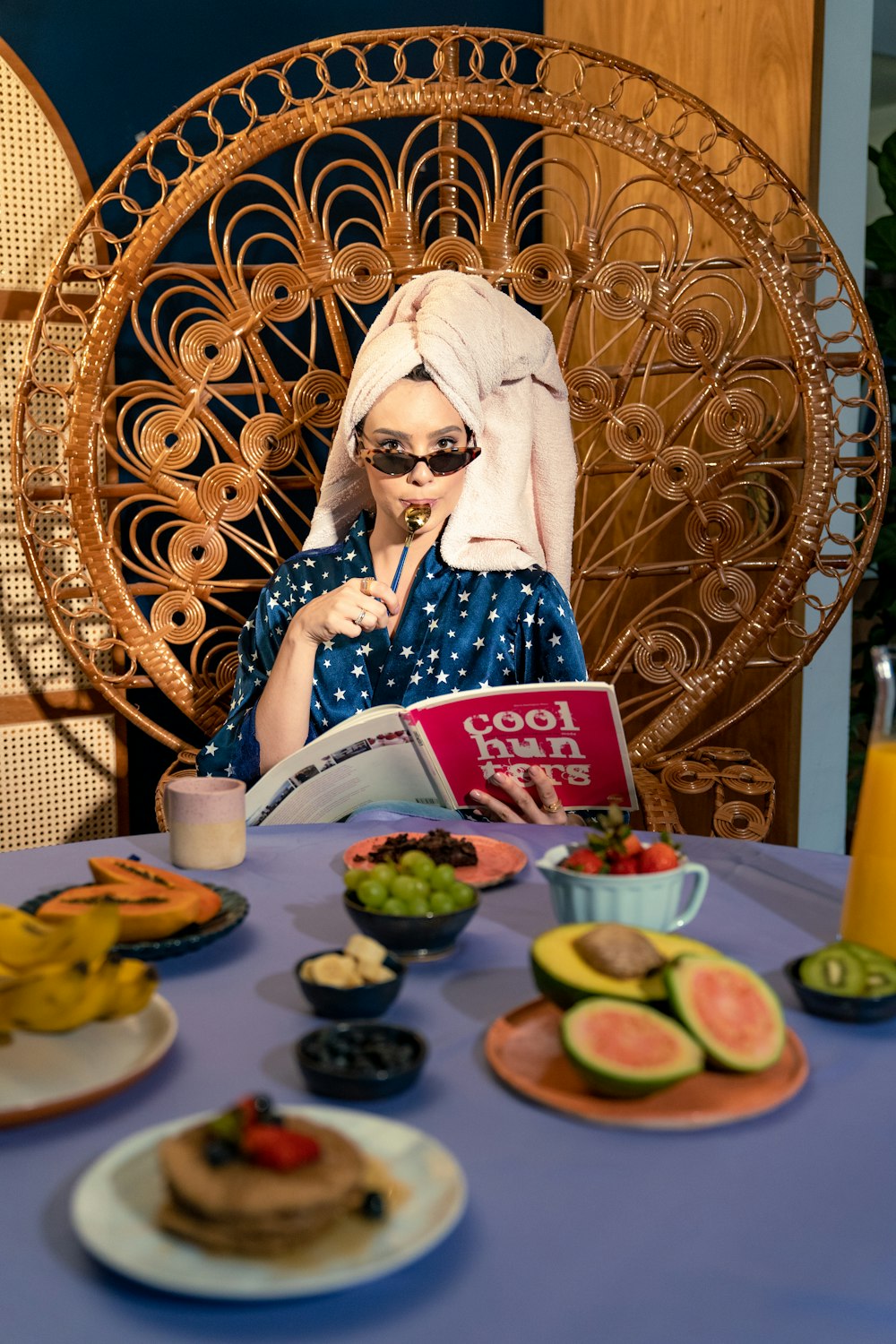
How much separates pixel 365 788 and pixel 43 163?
1.59 m

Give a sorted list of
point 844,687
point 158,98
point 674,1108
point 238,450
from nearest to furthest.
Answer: point 674,1108, point 238,450, point 158,98, point 844,687

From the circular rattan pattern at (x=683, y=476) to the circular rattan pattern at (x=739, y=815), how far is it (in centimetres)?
62

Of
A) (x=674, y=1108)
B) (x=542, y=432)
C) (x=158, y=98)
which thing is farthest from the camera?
(x=158, y=98)

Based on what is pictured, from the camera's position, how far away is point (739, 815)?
2174mm

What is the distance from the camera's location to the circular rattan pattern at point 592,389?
245 cm

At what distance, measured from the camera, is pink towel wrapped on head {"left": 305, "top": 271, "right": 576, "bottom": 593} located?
1972mm

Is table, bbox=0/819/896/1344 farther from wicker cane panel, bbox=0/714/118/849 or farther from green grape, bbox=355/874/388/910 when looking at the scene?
wicker cane panel, bbox=0/714/118/849

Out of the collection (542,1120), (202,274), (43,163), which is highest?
(43,163)

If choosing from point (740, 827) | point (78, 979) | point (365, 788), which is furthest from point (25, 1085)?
point (740, 827)

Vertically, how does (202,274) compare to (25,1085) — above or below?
above

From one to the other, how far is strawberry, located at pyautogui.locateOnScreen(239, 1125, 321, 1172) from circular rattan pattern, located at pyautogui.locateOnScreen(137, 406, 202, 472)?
6.14ft

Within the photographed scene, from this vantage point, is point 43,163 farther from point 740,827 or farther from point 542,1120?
point 542,1120

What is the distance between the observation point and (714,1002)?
824mm

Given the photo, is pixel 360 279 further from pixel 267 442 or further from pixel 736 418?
pixel 736 418
